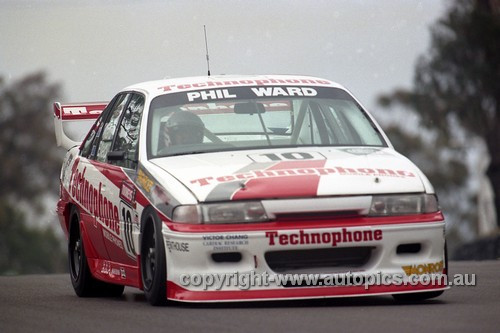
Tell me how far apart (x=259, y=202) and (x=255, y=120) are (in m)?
1.48

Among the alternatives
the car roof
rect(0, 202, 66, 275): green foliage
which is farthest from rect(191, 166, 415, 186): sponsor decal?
rect(0, 202, 66, 275): green foliage

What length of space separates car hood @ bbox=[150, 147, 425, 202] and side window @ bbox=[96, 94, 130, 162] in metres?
1.17

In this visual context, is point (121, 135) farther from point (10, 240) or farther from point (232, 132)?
point (10, 240)

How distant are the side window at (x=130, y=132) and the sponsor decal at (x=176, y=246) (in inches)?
39.3

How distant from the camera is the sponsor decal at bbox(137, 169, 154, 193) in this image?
852 cm

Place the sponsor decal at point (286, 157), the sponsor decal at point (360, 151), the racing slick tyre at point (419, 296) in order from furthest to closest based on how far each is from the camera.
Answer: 1. the sponsor decal at point (360, 151)
2. the sponsor decal at point (286, 157)
3. the racing slick tyre at point (419, 296)

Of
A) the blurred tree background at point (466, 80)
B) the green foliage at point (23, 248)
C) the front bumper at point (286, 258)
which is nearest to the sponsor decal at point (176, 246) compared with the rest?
the front bumper at point (286, 258)

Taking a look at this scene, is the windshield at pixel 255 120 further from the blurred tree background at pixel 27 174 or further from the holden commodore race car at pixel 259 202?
the blurred tree background at pixel 27 174

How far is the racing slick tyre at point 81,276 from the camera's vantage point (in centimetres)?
1016

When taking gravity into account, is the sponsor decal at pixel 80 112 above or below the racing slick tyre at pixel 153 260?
above

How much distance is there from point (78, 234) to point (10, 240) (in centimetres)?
4723

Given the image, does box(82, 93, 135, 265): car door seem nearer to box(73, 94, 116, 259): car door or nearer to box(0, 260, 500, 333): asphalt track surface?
box(73, 94, 116, 259): car door

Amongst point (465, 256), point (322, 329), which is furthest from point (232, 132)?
point (465, 256)

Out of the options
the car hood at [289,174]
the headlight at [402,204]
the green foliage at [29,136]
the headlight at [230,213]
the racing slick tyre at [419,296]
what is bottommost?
the green foliage at [29,136]
